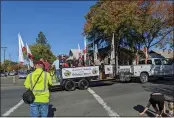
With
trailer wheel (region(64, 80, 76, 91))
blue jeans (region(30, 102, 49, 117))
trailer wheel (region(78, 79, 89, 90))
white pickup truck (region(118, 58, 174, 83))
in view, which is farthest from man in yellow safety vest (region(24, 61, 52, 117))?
white pickup truck (region(118, 58, 174, 83))

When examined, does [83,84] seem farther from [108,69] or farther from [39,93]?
[39,93]

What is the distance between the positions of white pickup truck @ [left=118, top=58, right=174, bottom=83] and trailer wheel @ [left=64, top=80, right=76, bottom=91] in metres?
4.74

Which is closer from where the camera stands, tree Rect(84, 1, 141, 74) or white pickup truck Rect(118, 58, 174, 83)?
white pickup truck Rect(118, 58, 174, 83)

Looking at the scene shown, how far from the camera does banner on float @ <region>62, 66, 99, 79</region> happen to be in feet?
65.9

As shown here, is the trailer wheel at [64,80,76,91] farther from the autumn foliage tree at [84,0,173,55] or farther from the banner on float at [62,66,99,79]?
the autumn foliage tree at [84,0,173,55]

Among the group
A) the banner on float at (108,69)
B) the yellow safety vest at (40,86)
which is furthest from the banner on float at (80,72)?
the yellow safety vest at (40,86)

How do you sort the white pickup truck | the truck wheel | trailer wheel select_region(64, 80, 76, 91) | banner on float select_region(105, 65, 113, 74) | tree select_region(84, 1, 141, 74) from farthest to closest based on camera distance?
1. tree select_region(84, 1, 141, 74)
2. the white pickup truck
3. the truck wheel
4. banner on float select_region(105, 65, 113, 74)
5. trailer wheel select_region(64, 80, 76, 91)

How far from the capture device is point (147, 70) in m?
23.9

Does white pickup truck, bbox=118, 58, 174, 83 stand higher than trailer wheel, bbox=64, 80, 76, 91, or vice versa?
white pickup truck, bbox=118, 58, 174, 83

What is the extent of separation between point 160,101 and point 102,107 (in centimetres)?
322

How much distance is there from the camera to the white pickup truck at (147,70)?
77.4ft

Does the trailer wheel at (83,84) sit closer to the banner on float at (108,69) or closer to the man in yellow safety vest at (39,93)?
the banner on float at (108,69)

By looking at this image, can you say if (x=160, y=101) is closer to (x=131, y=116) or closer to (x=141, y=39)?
(x=131, y=116)

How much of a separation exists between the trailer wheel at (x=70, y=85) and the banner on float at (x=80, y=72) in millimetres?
375
